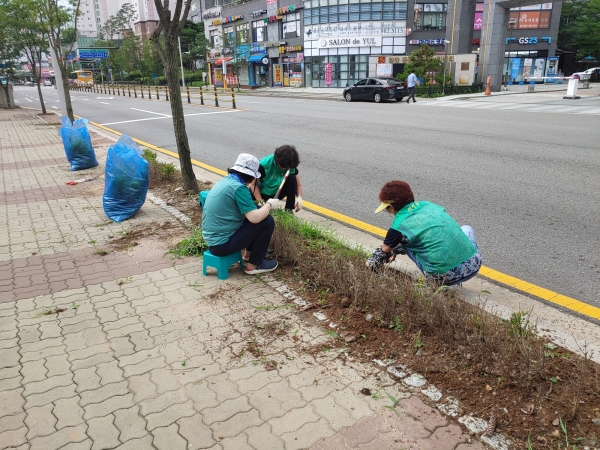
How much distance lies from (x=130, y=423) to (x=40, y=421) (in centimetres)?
51

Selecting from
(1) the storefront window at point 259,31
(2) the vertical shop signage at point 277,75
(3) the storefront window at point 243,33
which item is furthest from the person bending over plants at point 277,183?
(3) the storefront window at point 243,33

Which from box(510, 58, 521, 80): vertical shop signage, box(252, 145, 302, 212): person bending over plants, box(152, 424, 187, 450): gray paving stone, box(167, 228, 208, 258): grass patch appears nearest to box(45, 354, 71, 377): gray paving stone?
box(152, 424, 187, 450): gray paving stone

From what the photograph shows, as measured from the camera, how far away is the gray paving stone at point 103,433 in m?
2.48

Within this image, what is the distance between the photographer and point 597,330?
11.0 feet

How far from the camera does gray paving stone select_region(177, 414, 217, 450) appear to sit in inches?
96.8

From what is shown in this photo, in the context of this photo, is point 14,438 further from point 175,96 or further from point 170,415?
point 175,96

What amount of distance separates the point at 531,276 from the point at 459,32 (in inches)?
1598

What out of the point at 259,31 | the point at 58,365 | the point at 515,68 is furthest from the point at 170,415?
the point at 259,31

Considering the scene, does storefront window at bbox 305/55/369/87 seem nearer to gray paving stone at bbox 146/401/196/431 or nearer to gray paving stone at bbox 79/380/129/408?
gray paving stone at bbox 79/380/129/408

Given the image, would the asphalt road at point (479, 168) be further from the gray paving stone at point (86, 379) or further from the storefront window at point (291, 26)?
the storefront window at point (291, 26)

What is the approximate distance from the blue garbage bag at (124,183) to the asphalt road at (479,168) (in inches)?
95.8

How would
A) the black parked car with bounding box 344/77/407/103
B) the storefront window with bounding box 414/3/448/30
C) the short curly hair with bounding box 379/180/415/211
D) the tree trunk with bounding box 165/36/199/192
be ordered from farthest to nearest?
the storefront window with bounding box 414/3/448/30
the black parked car with bounding box 344/77/407/103
the tree trunk with bounding box 165/36/199/192
the short curly hair with bounding box 379/180/415/211

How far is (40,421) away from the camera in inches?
105

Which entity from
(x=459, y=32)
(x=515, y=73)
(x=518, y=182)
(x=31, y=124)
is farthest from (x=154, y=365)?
(x=515, y=73)
